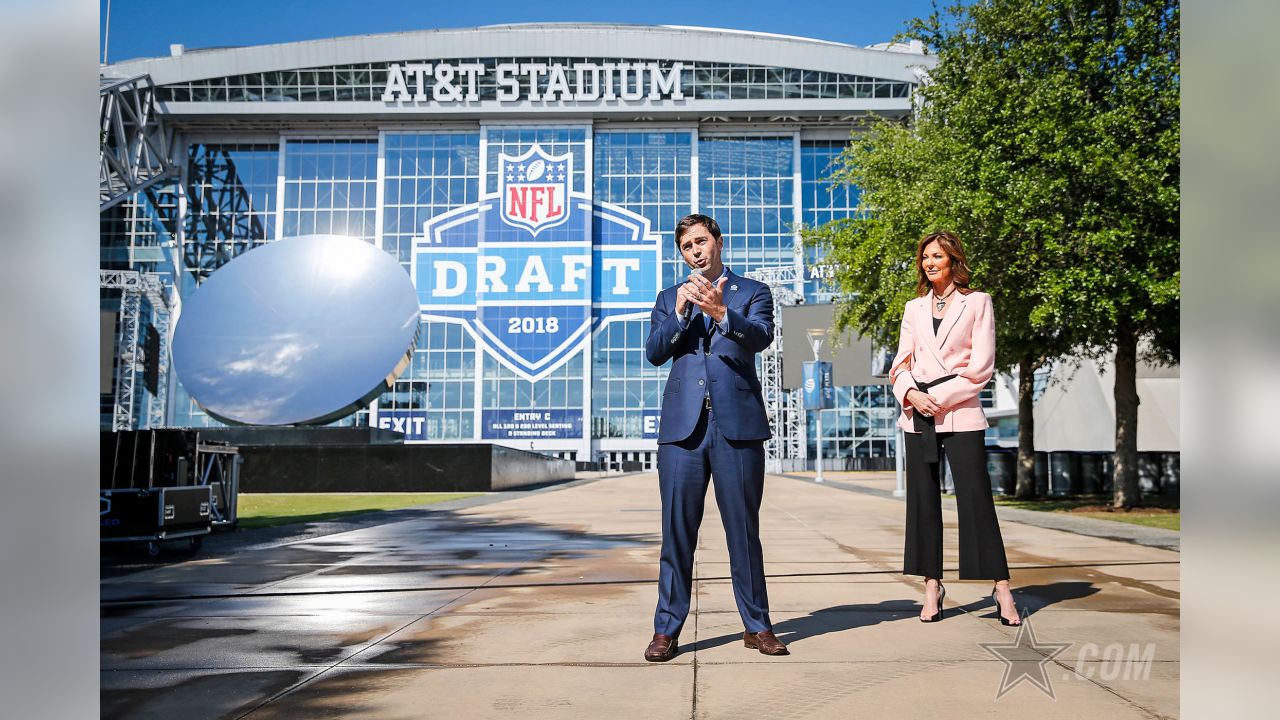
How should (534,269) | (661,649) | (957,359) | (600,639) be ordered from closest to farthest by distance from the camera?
(661,649) < (600,639) < (957,359) < (534,269)

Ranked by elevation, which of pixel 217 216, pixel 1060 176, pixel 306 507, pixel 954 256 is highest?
pixel 217 216

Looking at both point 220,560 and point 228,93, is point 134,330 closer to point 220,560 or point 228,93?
point 228,93

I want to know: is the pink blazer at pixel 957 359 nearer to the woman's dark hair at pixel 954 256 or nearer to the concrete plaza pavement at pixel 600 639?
the woman's dark hair at pixel 954 256

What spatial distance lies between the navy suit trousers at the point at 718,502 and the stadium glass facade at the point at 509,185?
189 ft

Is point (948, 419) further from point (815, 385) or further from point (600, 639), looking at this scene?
point (815, 385)

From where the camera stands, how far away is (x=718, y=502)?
14.0ft

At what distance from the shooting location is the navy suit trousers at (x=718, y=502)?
427 centimetres

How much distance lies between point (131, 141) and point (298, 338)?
152 ft

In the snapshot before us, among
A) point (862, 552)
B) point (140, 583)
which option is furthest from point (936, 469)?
point (140, 583)

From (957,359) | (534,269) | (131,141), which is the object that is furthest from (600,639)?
(131,141)

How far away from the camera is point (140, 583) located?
7.06 metres

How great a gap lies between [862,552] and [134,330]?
191ft
